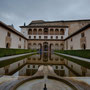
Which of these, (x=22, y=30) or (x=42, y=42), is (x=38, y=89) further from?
(x=22, y=30)

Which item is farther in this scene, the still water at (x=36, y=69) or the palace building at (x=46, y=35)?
the palace building at (x=46, y=35)

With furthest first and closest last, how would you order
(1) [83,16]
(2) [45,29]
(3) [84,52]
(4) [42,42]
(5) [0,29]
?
(1) [83,16]
(2) [45,29]
(4) [42,42]
(5) [0,29]
(3) [84,52]

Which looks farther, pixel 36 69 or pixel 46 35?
pixel 46 35

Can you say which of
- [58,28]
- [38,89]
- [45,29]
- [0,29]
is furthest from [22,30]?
[38,89]

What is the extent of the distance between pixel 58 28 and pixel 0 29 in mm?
19616

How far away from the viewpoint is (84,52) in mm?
8602

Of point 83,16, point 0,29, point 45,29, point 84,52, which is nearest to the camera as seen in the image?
point 84,52

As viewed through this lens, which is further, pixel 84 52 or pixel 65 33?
pixel 65 33

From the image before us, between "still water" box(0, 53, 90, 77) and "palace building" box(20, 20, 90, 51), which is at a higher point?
"palace building" box(20, 20, 90, 51)

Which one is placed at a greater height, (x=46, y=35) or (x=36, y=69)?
(x=46, y=35)

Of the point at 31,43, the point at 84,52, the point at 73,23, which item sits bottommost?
the point at 84,52

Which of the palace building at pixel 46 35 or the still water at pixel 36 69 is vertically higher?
the palace building at pixel 46 35

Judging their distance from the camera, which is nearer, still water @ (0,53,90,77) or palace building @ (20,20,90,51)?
still water @ (0,53,90,77)

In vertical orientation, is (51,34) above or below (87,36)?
above
